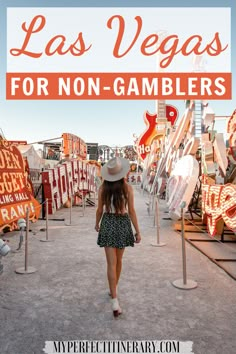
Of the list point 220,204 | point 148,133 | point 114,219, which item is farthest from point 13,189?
point 148,133

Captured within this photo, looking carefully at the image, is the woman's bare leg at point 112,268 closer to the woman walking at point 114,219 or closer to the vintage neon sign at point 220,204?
the woman walking at point 114,219

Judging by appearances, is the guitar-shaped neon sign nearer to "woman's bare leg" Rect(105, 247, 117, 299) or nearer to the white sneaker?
"woman's bare leg" Rect(105, 247, 117, 299)

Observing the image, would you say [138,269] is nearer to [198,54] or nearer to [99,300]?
[99,300]

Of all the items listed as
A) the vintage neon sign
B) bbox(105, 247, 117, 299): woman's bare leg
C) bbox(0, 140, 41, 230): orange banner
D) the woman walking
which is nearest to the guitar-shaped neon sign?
bbox(0, 140, 41, 230): orange banner

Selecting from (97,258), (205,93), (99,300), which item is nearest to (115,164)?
(99,300)

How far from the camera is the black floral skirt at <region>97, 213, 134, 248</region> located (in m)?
3.51

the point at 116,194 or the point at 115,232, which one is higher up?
the point at 116,194

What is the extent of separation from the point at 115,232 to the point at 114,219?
0.15 meters

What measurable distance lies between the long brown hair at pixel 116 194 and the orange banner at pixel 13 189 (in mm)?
4376

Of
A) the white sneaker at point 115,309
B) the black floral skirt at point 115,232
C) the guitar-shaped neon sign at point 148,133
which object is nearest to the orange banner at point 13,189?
the black floral skirt at point 115,232

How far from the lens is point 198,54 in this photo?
32.4 feet

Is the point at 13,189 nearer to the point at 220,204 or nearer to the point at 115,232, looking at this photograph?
the point at 220,204

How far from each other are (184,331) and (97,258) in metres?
2.98

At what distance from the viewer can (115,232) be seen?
353 cm
